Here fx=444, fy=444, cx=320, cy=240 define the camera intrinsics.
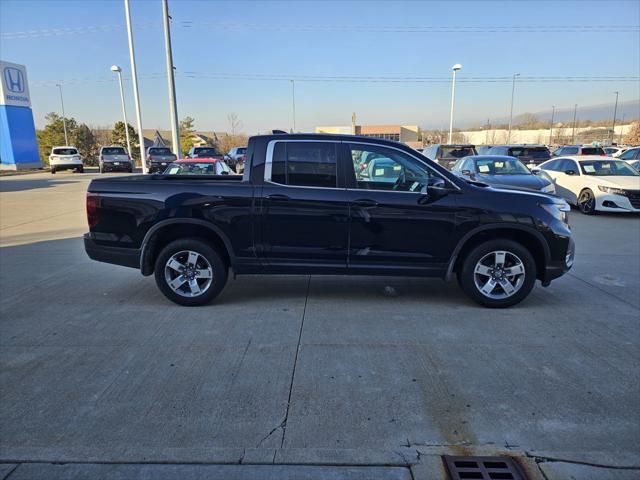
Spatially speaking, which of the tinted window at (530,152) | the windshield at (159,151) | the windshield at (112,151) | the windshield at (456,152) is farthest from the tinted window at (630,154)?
the windshield at (112,151)

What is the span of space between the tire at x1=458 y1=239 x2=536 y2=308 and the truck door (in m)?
1.42

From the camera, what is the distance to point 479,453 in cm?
264

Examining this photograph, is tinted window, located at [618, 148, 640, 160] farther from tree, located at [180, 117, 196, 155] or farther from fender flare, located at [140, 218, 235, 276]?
tree, located at [180, 117, 196, 155]

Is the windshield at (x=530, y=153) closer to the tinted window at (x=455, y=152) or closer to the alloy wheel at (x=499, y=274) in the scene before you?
the tinted window at (x=455, y=152)

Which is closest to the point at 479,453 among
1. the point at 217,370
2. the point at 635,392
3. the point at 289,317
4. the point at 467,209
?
the point at 635,392

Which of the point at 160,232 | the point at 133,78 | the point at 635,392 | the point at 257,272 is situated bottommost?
the point at 635,392

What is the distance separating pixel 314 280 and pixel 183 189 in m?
2.17

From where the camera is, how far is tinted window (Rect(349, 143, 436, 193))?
16.0 feet

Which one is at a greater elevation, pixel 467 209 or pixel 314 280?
pixel 467 209

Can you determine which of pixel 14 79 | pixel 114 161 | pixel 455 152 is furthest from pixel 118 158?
pixel 455 152

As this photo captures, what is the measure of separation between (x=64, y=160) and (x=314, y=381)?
32.5 meters

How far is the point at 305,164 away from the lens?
194 inches

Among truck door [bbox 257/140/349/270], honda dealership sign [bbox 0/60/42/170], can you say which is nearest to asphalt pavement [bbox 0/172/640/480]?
truck door [bbox 257/140/349/270]

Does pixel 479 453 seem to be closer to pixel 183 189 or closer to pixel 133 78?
pixel 183 189
